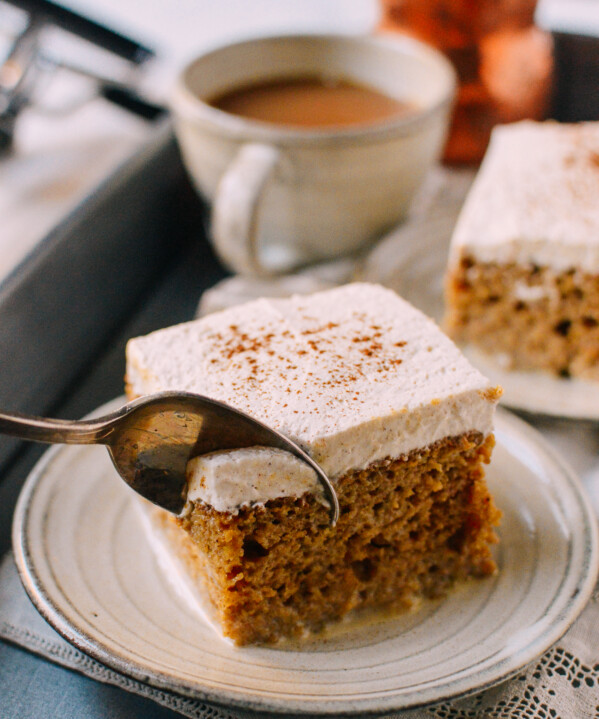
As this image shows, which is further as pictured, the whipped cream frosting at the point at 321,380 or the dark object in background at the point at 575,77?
the dark object in background at the point at 575,77

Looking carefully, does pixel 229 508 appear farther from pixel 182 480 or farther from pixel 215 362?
pixel 215 362

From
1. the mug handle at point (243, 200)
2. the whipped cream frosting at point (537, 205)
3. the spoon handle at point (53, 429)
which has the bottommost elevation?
the whipped cream frosting at point (537, 205)

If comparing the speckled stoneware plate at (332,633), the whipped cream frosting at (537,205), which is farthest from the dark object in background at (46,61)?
the speckled stoneware plate at (332,633)

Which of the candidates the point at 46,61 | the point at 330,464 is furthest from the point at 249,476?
the point at 46,61

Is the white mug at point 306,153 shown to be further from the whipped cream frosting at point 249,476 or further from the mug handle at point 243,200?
the whipped cream frosting at point 249,476

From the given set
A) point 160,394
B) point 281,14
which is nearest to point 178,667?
point 160,394
